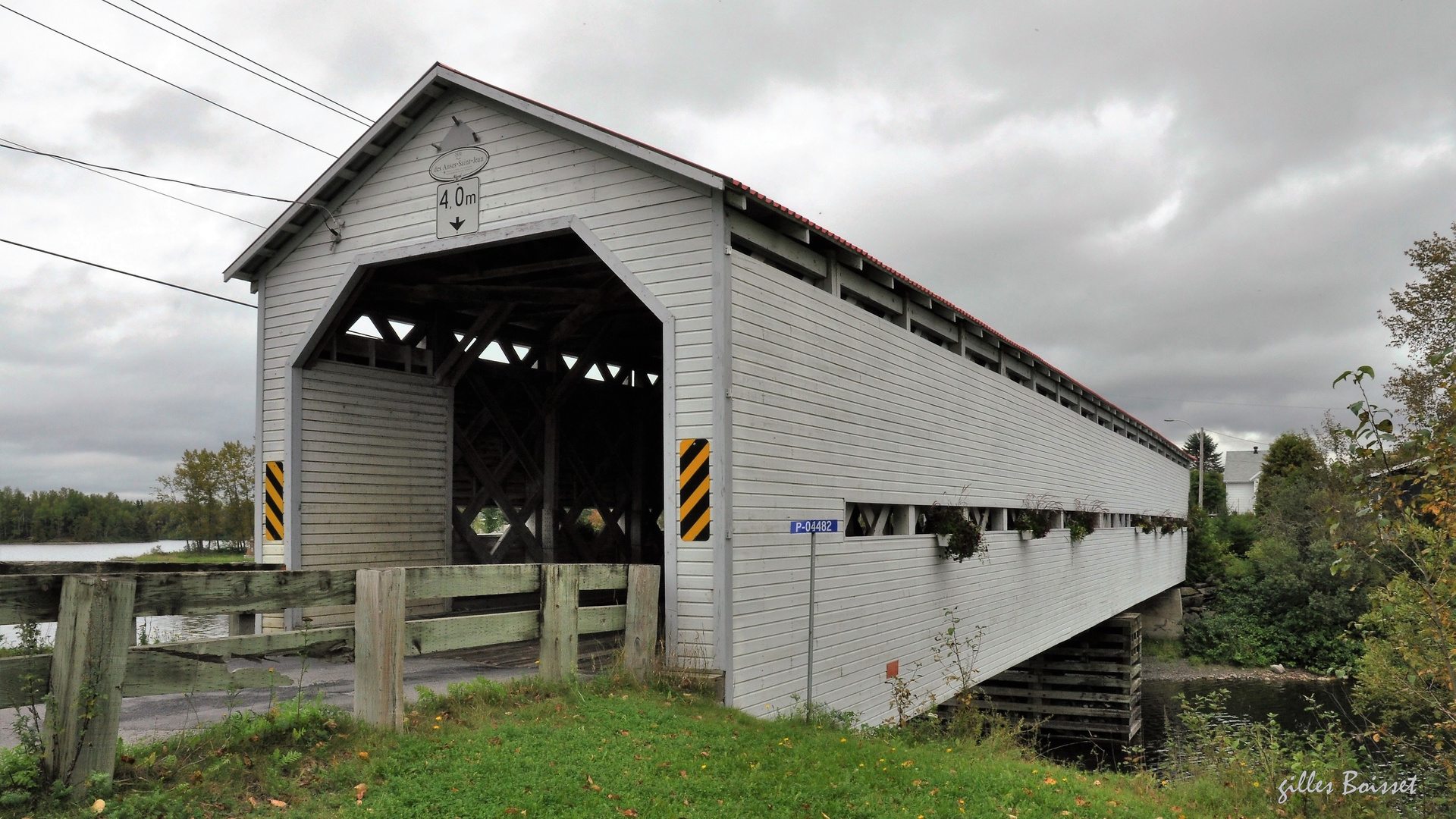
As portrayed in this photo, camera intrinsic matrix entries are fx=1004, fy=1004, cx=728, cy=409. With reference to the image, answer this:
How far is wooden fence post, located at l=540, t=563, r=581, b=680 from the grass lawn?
0.19 meters

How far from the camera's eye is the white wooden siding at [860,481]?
8867mm

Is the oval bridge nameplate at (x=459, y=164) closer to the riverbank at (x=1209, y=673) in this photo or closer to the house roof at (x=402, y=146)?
the house roof at (x=402, y=146)

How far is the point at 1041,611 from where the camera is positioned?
1750 cm

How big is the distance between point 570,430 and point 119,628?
485 inches

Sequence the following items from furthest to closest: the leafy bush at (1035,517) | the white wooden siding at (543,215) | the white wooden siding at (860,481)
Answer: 1. the leafy bush at (1035,517)
2. the white wooden siding at (860,481)
3. the white wooden siding at (543,215)

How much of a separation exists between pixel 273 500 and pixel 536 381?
5.16 m

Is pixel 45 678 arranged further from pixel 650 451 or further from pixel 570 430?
pixel 650 451

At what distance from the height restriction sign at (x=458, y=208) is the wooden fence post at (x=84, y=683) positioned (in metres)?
5.73

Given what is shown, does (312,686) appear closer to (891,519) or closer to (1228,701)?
(891,519)

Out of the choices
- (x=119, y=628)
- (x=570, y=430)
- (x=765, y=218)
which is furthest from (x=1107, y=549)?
(x=119, y=628)

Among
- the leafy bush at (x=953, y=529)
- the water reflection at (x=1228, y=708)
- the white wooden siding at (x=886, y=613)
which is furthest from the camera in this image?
the water reflection at (x=1228, y=708)

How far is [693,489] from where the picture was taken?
856 cm
